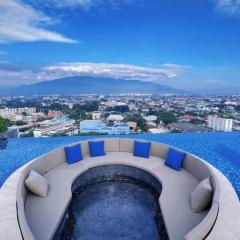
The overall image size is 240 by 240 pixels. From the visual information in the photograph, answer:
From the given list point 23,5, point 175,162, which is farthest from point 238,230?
point 23,5

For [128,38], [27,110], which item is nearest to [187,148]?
[27,110]

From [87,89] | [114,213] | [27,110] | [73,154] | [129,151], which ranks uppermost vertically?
[87,89]

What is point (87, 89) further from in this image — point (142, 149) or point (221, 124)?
point (142, 149)

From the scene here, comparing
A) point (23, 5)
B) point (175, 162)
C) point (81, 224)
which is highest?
point (23, 5)

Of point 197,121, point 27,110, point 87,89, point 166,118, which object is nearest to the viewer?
point 197,121

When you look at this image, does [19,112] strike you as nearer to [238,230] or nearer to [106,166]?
[106,166]

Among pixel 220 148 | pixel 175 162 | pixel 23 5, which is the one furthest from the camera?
pixel 23 5

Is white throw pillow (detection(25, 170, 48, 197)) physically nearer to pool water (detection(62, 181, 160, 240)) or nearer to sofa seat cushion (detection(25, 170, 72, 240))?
sofa seat cushion (detection(25, 170, 72, 240))
